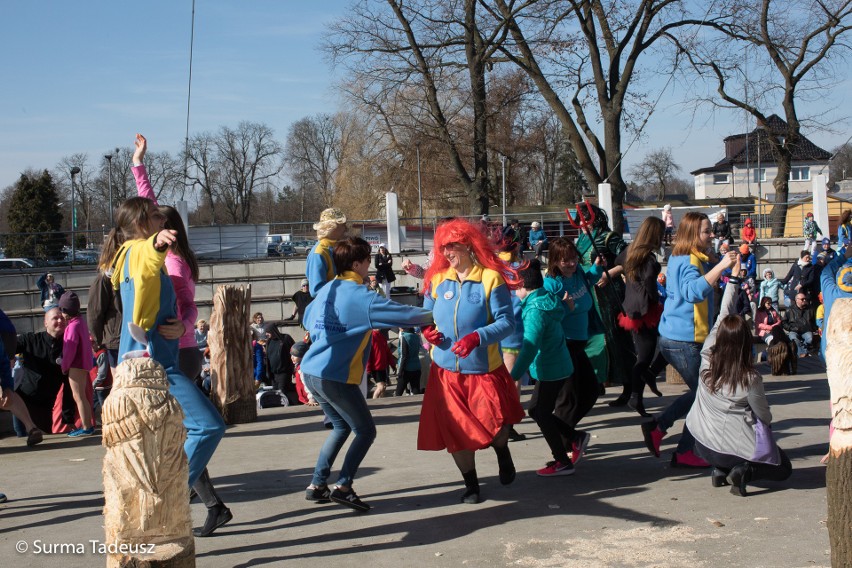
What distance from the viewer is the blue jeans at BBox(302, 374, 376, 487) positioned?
560 centimetres

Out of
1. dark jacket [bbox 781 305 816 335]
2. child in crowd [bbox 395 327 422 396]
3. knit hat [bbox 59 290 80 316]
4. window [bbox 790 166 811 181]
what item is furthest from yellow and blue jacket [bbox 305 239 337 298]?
window [bbox 790 166 811 181]

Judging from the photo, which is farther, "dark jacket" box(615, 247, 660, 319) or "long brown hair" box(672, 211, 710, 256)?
"dark jacket" box(615, 247, 660, 319)

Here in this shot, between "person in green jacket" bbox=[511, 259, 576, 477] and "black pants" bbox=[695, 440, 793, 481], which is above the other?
"person in green jacket" bbox=[511, 259, 576, 477]

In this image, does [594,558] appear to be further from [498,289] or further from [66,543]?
[66,543]

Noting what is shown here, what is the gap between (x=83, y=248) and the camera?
24406mm

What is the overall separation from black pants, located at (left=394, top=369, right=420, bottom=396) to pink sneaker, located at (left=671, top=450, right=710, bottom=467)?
6226mm

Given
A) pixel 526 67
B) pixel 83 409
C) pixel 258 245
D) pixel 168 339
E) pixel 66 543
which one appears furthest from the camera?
pixel 526 67

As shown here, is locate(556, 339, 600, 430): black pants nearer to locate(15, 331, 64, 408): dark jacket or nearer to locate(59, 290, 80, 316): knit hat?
locate(59, 290, 80, 316): knit hat

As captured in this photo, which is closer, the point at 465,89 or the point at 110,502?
the point at 110,502

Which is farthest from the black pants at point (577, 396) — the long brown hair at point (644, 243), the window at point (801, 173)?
the window at point (801, 173)

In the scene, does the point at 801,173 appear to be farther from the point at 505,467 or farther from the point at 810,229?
the point at 505,467

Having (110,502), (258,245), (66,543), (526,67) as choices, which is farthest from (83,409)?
(526,67)

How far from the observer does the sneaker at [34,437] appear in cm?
815

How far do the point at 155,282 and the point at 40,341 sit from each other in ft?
16.3
